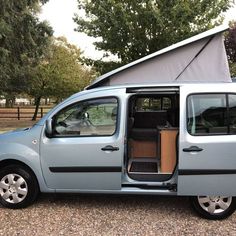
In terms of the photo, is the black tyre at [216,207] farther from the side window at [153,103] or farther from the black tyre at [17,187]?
the black tyre at [17,187]

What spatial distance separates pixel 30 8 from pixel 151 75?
16672 mm

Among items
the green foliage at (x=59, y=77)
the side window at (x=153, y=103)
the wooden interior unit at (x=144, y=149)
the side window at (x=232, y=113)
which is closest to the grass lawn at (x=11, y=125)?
the green foliage at (x=59, y=77)

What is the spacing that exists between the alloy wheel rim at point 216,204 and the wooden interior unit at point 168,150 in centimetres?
60

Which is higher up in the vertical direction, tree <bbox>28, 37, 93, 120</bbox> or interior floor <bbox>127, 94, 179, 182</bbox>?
tree <bbox>28, 37, 93, 120</bbox>

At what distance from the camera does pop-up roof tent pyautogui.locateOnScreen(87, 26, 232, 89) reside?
5.25 meters

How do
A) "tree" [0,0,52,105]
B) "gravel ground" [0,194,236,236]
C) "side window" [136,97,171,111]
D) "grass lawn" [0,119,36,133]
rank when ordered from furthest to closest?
"tree" [0,0,52,105] → "grass lawn" [0,119,36,133] → "side window" [136,97,171,111] → "gravel ground" [0,194,236,236]

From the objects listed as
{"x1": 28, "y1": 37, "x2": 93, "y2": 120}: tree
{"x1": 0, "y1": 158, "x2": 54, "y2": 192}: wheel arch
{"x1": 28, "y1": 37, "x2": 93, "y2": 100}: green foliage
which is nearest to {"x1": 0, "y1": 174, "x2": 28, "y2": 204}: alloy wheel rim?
{"x1": 0, "y1": 158, "x2": 54, "y2": 192}: wheel arch

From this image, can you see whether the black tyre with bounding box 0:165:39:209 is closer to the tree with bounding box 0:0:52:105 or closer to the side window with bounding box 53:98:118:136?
the side window with bounding box 53:98:118:136

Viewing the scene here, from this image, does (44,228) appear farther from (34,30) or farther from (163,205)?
(34,30)

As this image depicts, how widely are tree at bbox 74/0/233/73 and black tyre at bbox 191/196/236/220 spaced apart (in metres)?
10.1

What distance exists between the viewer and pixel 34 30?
1977 centimetres

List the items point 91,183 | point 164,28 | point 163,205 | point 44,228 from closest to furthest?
1. point 44,228
2. point 91,183
3. point 163,205
4. point 164,28

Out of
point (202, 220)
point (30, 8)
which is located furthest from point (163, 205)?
point (30, 8)

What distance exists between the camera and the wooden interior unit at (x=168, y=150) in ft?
17.4
